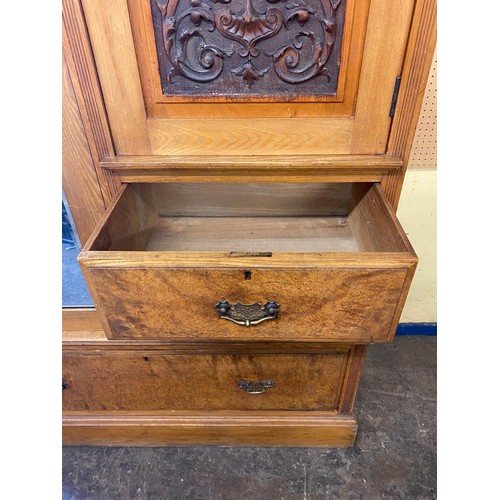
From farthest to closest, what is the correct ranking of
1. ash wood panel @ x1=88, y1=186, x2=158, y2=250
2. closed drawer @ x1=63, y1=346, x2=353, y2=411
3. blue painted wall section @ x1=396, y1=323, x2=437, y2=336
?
blue painted wall section @ x1=396, y1=323, x2=437, y2=336
closed drawer @ x1=63, y1=346, x2=353, y2=411
ash wood panel @ x1=88, y1=186, x2=158, y2=250

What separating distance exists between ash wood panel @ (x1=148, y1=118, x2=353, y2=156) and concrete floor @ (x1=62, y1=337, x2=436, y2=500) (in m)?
0.83

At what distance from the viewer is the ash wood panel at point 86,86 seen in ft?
2.25

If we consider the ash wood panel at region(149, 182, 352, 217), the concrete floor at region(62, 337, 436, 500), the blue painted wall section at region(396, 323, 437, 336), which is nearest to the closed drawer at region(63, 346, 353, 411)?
the concrete floor at region(62, 337, 436, 500)

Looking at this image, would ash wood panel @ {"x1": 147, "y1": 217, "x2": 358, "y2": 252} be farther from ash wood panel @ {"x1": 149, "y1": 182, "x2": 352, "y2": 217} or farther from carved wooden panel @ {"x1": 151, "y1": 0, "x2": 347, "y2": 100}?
carved wooden panel @ {"x1": 151, "y1": 0, "x2": 347, "y2": 100}

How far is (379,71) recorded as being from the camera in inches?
28.5

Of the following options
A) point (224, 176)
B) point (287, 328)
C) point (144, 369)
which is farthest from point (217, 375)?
point (224, 176)

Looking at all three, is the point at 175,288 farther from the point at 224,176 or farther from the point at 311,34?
the point at 311,34

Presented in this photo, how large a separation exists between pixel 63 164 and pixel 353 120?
0.60 meters

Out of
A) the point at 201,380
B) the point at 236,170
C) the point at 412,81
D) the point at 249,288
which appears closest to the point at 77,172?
the point at 236,170

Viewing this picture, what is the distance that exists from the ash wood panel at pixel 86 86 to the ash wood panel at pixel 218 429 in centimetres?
64

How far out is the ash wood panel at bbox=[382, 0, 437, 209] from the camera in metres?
0.67

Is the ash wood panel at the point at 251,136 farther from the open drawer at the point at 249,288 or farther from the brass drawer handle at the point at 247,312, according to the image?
the brass drawer handle at the point at 247,312

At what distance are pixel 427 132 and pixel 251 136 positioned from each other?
1.76 feet

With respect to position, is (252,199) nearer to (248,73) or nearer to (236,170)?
(236,170)
